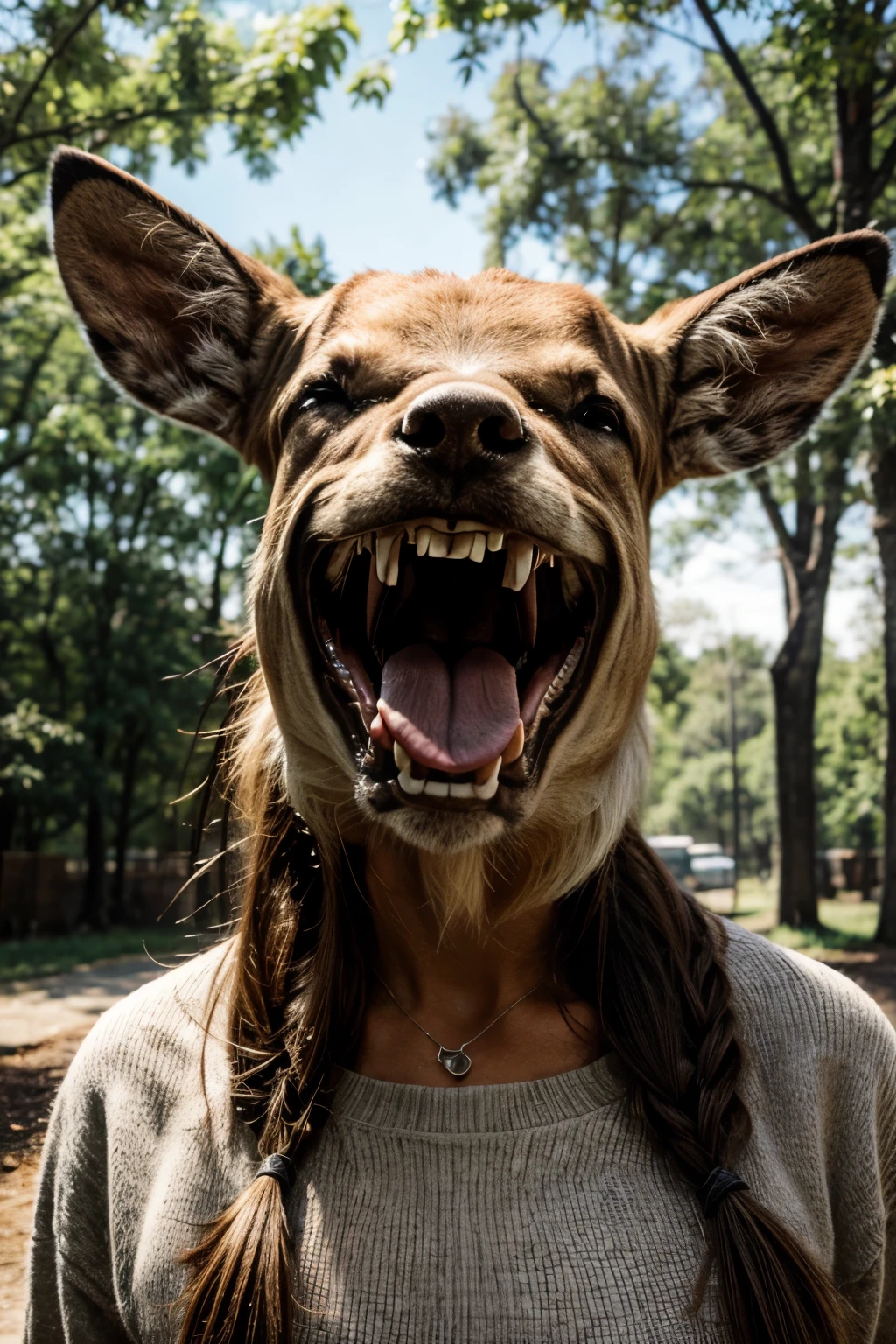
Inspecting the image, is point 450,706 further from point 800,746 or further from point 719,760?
point 719,760

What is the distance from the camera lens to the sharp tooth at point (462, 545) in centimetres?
208

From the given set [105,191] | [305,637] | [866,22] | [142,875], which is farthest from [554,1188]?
[142,875]

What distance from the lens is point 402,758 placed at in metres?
2.07

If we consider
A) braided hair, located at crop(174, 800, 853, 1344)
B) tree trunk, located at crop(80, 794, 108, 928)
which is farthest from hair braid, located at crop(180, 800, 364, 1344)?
tree trunk, located at crop(80, 794, 108, 928)

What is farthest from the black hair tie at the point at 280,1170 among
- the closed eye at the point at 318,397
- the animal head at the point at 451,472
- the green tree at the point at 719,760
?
the green tree at the point at 719,760

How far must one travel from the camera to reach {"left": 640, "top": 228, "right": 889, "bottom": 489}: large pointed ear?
271 cm

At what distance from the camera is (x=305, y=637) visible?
224 centimetres

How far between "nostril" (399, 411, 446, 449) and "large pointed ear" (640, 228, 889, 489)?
1.13m

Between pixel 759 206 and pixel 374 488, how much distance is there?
18646mm

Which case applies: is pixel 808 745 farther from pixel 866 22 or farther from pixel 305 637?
pixel 305 637

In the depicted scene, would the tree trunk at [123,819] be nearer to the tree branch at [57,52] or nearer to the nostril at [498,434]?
the tree branch at [57,52]

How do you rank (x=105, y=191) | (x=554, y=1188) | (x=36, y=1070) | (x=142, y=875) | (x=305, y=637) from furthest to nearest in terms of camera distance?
(x=142, y=875) < (x=36, y=1070) < (x=105, y=191) < (x=305, y=637) < (x=554, y=1188)

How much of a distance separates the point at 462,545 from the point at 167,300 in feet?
4.40

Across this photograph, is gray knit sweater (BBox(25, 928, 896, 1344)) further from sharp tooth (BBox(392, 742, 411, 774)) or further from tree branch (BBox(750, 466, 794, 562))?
tree branch (BBox(750, 466, 794, 562))
